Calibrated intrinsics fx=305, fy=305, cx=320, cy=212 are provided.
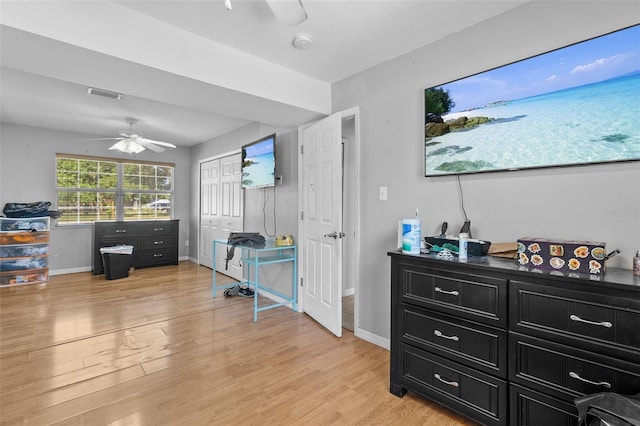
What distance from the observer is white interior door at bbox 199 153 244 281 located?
4.96 metres

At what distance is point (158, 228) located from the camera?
5945 mm

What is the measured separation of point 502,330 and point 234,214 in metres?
4.21

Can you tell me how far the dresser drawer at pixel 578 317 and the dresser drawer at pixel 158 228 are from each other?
6.02m

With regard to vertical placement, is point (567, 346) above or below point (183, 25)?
below

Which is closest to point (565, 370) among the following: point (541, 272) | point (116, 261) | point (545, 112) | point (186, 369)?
point (541, 272)

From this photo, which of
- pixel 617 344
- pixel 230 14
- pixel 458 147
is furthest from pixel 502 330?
pixel 230 14

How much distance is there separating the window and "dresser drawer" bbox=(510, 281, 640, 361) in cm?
656

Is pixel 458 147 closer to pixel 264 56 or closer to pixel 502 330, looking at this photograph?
pixel 502 330

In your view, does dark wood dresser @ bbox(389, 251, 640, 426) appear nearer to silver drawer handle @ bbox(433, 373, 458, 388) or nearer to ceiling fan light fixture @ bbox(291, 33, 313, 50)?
silver drawer handle @ bbox(433, 373, 458, 388)

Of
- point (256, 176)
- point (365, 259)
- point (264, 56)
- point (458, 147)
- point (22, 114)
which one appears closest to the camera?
point (458, 147)

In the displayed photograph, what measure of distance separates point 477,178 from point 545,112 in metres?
0.51

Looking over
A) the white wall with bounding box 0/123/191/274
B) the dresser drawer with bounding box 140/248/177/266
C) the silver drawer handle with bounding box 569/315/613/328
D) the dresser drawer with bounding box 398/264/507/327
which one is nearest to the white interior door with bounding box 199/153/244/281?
the dresser drawer with bounding box 140/248/177/266

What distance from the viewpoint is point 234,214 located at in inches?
197

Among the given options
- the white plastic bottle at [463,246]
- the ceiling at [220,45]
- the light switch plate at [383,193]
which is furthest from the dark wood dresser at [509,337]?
the ceiling at [220,45]
